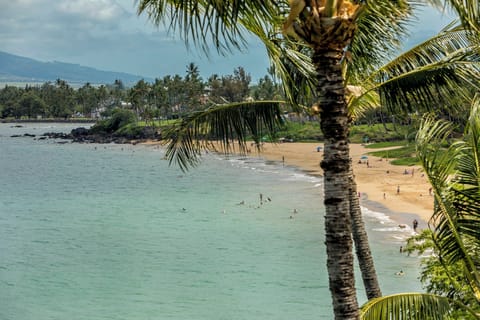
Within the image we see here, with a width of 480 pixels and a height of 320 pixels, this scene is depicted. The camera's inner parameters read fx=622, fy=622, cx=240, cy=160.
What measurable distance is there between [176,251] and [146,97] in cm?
8502

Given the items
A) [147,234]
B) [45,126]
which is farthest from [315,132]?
[45,126]

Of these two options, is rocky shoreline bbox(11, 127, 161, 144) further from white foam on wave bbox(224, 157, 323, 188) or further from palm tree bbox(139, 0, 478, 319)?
palm tree bbox(139, 0, 478, 319)

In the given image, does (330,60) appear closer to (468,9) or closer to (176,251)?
(468,9)

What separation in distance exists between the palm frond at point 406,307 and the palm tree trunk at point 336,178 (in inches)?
42.0

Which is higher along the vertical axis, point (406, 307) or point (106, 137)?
point (106, 137)

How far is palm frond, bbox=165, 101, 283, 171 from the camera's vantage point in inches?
312

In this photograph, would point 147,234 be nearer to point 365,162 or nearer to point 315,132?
point 365,162

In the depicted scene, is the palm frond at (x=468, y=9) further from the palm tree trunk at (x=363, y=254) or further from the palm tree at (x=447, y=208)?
the palm tree trunk at (x=363, y=254)

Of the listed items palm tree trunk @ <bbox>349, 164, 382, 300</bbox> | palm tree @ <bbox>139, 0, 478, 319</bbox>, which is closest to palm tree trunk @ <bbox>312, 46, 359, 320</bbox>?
palm tree @ <bbox>139, 0, 478, 319</bbox>

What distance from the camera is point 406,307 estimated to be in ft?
21.2

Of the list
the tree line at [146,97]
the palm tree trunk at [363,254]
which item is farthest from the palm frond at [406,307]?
the tree line at [146,97]

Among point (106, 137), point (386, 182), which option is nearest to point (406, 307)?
point (386, 182)

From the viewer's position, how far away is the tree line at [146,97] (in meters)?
98.0

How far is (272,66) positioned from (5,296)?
19299 millimetres
